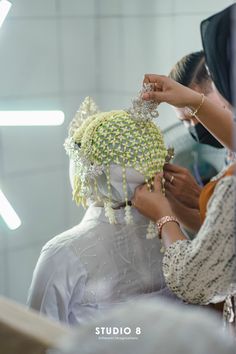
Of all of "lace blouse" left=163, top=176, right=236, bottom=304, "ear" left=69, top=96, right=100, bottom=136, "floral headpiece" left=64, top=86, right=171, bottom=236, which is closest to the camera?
"lace blouse" left=163, top=176, right=236, bottom=304

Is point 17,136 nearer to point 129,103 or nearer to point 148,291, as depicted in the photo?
point 129,103

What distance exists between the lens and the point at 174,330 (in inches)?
18.1

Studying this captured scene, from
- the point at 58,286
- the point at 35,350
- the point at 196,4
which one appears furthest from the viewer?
the point at 196,4

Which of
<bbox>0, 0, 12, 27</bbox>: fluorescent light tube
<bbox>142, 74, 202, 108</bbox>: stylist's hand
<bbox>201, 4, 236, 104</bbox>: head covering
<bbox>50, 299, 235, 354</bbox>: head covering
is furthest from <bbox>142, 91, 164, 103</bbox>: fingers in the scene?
<bbox>50, 299, 235, 354</bbox>: head covering

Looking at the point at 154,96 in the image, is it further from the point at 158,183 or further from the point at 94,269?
the point at 94,269

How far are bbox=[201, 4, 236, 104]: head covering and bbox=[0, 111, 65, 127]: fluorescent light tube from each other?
0.39 m

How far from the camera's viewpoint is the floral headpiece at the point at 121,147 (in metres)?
1.29

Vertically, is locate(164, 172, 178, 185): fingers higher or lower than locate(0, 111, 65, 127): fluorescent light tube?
lower

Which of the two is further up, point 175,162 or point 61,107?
point 61,107

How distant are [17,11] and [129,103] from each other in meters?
0.34

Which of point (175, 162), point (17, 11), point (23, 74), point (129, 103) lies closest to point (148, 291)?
point (175, 162)

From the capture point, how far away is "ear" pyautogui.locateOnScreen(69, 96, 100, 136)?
4.73 ft

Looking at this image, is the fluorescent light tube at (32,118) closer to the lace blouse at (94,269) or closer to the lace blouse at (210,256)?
the lace blouse at (94,269)

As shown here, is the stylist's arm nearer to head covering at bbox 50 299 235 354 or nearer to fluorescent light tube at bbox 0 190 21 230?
fluorescent light tube at bbox 0 190 21 230
